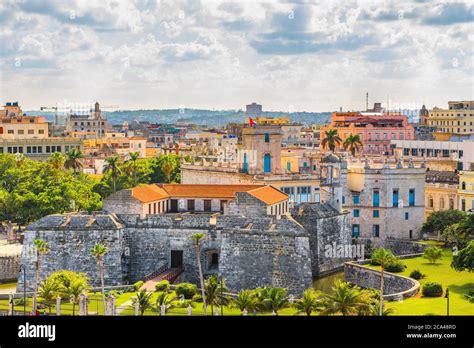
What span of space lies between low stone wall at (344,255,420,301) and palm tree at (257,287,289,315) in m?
6.32

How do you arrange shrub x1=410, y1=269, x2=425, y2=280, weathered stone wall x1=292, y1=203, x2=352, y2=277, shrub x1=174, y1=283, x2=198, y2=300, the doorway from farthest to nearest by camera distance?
1. weathered stone wall x1=292, y1=203, x2=352, y2=277
2. the doorway
3. shrub x1=410, y1=269, x2=425, y2=280
4. shrub x1=174, y1=283, x2=198, y2=300

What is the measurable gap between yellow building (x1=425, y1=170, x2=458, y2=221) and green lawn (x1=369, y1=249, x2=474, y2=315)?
41.4ft

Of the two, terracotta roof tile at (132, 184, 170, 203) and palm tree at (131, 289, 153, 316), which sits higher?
terracotta roof tile at (132, 184, 170, 203)

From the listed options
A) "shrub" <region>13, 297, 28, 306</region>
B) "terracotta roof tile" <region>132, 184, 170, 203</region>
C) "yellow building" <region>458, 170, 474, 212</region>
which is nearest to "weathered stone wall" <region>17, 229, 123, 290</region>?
"shrub" <region>13, 297, 28, 306</region>

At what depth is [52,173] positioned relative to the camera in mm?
64750

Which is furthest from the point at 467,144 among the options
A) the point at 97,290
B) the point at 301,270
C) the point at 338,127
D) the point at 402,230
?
the point at 97,290

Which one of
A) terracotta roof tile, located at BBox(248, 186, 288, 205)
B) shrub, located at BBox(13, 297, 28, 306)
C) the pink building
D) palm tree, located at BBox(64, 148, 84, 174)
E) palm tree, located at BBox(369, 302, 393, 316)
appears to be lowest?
shrub, located at BBox(13, 297, 28, 306)

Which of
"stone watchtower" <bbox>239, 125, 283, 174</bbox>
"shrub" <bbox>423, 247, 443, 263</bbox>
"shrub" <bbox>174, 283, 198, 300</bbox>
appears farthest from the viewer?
"stone watchtower" <bbox>239, 125, 283, 174</bbox>

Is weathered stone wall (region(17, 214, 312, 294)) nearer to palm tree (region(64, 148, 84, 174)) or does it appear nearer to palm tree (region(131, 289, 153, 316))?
palm tree (region(131, 289, 153, 316))

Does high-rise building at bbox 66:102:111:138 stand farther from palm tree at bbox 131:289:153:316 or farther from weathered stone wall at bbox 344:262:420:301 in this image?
palm tree at bbox 131:289:153:316

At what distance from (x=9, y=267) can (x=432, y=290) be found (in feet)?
79.2

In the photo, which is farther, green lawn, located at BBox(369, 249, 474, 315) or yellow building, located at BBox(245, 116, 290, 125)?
yellow building, located at BBox(245, 116, 290, 125)

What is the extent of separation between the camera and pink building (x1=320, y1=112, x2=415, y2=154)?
111706 millimetres

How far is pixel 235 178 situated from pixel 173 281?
22930mm
